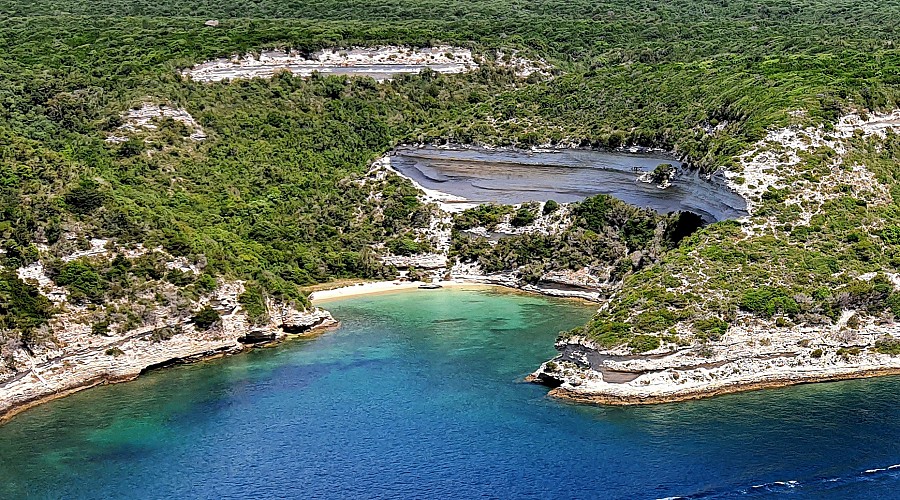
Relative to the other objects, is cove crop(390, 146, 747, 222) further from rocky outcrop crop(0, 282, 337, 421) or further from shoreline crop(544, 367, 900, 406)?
rocky outcrop crop(0, 282, 337, 421)

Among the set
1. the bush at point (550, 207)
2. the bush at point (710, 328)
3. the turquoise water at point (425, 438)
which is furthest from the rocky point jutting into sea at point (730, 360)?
the bush at point (550, 207)

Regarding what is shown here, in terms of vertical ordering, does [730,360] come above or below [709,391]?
above

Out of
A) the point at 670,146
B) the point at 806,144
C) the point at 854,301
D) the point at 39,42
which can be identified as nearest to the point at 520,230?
the point at 670,146

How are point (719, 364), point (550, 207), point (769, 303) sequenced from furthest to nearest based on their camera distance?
point (550, 207) < point (769, 303) < point (719, 364)

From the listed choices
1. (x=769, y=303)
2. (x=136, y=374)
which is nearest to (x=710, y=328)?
(x=769, y=303)

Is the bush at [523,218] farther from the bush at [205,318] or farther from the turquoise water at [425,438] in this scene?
the bush at [205,318]

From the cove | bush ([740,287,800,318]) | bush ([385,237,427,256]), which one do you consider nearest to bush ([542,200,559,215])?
the cove

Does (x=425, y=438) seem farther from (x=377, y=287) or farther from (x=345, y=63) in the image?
(x=345, y=63)
